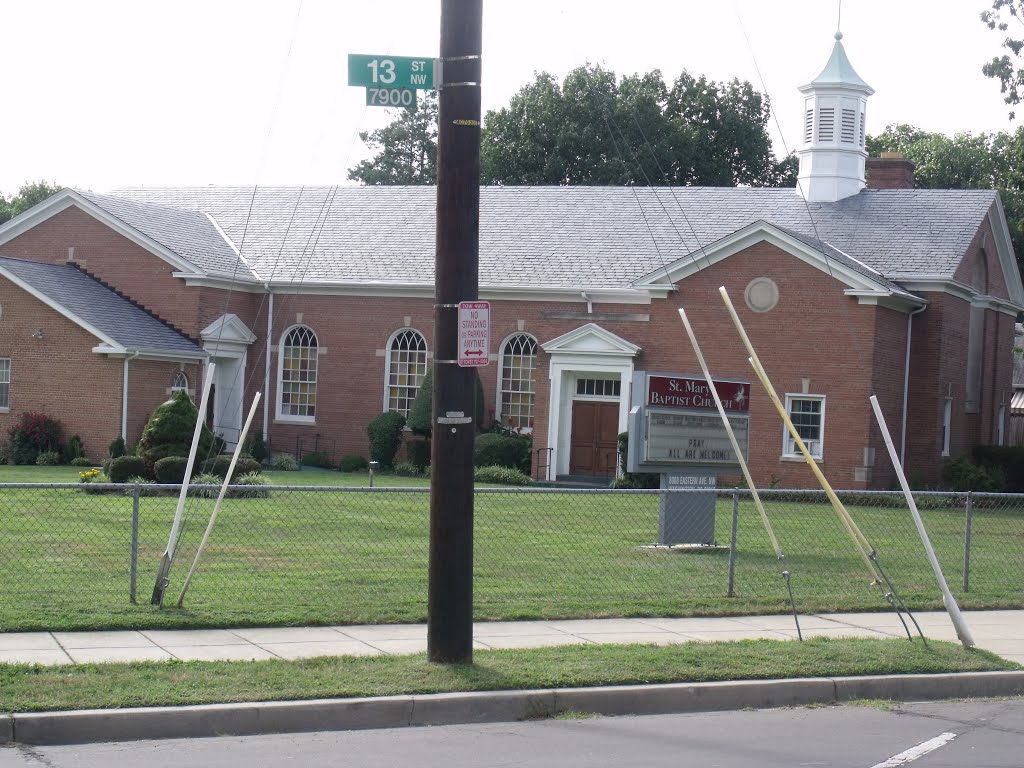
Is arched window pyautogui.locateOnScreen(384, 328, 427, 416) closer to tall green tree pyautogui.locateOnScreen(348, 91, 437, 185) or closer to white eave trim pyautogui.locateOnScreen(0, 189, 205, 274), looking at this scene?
white eave trim pyautogui.locateOnScreen(0, 189, 205, 274)

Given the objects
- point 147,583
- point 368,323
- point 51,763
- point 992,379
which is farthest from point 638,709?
point 992,379

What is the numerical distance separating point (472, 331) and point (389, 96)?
73.8 inches

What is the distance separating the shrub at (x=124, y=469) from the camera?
23.2 m

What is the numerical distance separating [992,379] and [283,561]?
2801 cm

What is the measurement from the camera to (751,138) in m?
61.1

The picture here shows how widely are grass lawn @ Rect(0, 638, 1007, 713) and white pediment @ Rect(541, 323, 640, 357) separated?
2177 cm

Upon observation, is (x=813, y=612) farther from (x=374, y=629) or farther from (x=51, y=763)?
(x=51, y=763)

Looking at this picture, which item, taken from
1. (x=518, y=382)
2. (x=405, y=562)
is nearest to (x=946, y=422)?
(x=518, y=382)

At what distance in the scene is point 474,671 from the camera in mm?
9516

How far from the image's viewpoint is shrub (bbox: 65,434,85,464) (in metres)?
32.2

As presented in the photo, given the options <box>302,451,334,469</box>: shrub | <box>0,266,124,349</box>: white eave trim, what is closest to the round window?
<box>302,451,334,469</box>: shrub

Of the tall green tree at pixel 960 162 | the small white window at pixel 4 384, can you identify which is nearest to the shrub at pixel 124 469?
the small white window at pixel 4 384

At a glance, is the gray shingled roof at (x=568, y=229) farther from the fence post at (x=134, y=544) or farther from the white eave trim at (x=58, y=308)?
the fence post at (x=134, y=544)

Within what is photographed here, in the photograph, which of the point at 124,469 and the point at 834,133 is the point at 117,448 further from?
the point at 834,133
